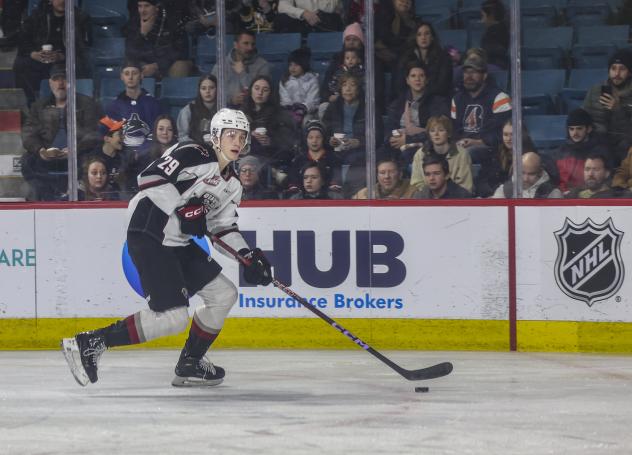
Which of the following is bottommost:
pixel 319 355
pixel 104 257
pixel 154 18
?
pixel 319 355

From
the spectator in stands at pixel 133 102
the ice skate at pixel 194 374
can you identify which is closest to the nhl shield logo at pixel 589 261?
the ice skate at pixel 194 374

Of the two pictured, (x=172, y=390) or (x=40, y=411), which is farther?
(x=172, y=390)

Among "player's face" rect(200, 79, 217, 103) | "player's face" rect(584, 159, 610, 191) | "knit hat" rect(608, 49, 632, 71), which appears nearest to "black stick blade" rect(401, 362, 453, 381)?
"player's face" rect(584, 159, 610, 191)

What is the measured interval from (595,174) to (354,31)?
163 cm

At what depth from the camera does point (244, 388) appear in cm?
555

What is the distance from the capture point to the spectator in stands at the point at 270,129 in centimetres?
730

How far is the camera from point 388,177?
7105 mm

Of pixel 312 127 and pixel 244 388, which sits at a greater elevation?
pixel 312 127

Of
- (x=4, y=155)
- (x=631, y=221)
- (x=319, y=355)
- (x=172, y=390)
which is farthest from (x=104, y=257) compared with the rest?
(x=631, y=221)

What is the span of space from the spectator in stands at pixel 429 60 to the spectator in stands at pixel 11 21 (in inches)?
93.9

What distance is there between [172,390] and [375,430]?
54.0 inches

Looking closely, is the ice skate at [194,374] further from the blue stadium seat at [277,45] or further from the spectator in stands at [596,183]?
the blue stadium seat at [277,45]

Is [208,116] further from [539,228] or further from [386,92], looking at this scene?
[539,228]

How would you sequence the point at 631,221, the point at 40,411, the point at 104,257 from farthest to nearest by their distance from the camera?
the point at 104,257, the point at 631,221, the point at 40,411
